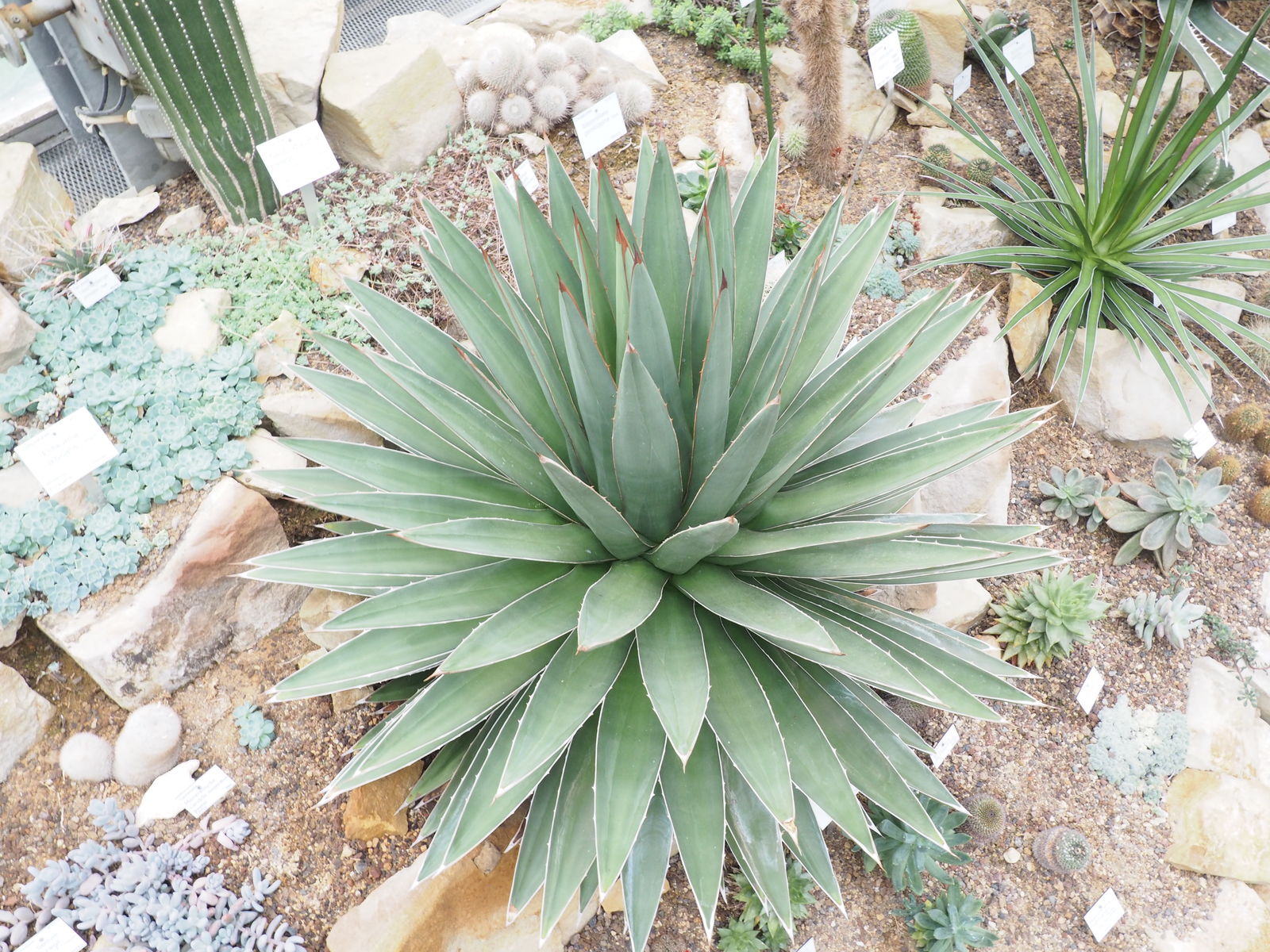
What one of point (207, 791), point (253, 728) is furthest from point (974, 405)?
point (207, 791)

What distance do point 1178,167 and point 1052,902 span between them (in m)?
2.60

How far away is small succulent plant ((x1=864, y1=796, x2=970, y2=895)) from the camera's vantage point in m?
2.19

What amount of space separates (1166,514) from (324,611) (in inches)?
117

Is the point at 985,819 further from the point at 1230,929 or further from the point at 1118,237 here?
the point at 1118,237

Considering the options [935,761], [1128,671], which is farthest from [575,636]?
[1128,671]

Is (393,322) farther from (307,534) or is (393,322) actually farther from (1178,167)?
(1178,167)

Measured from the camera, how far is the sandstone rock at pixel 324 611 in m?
2.25

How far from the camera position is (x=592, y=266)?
165 cm

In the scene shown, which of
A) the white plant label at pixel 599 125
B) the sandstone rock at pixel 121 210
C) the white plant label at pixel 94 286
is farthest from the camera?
the white plant label at pixel 599 125

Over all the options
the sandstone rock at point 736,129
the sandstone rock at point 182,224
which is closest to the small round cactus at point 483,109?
the sandstone rock at point 736,129

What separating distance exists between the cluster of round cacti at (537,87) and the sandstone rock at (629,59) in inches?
5.7

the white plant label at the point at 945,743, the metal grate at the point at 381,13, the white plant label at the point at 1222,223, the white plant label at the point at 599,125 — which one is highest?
the metal grate at the point at 381,13

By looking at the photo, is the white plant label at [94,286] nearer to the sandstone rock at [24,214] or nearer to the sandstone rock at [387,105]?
the sandstone rock at [24,214]

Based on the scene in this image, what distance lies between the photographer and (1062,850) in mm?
2369
